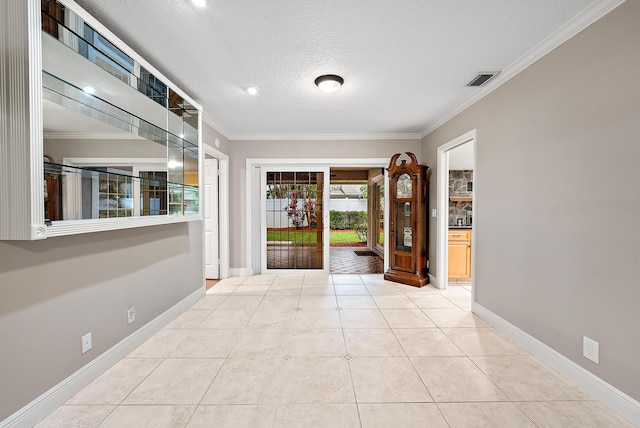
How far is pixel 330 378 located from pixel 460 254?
3.48m

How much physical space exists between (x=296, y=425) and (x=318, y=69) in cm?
271

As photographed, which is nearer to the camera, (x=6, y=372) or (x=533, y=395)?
(x=6, y=372)

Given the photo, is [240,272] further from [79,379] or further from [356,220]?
[356,220]

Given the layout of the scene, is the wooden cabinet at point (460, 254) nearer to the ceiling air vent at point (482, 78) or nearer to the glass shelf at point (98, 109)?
the ceiling air vent at point (482, 78)

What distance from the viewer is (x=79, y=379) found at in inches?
70.7

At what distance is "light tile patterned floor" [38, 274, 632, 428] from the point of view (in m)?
1.59

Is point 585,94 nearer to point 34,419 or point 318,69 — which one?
point 318,69

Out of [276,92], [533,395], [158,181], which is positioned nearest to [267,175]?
[276,92]

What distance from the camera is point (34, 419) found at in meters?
1.51

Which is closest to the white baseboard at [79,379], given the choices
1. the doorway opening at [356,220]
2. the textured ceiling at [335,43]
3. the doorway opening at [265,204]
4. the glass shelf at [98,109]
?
the glass shelf at [98,109]

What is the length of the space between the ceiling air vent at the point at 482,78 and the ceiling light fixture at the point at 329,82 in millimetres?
1301

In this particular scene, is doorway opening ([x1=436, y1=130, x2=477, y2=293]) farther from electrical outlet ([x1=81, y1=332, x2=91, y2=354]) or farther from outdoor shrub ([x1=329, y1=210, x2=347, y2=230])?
outdoor shrub ([x1=329, y1=210, x2=347, y2=230])

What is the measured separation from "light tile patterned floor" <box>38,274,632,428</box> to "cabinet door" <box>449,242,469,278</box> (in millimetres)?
1549

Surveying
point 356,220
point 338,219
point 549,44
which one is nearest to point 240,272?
point 549,44
